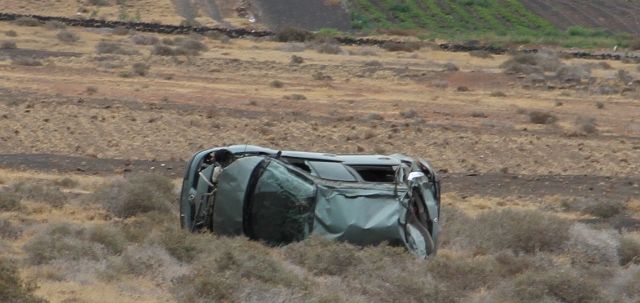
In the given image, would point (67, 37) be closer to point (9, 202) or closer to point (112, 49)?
point (112, 49)

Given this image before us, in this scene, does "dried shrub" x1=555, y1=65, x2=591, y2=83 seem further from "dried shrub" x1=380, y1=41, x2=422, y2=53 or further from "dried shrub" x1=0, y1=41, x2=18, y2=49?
"dried shrub" x1=0, y1=41, x2=18, y2=49

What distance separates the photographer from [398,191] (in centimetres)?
1519

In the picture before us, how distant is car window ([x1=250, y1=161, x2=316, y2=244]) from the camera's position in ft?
49.9

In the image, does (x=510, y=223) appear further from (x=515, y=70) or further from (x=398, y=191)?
(x=515, y=70)

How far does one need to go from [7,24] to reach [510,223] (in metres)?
48.6

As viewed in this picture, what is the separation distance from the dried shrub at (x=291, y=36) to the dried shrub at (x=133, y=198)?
44.4m

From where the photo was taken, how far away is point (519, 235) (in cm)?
1862

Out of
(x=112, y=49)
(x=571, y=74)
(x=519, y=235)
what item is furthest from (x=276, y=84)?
(x=519, y=235)

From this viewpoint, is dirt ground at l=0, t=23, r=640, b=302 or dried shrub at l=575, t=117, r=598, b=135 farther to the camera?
dried shrub at l=575, t=117, r=598, b=135

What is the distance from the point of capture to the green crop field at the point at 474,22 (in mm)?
83006

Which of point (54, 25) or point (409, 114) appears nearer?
point (409, 114)

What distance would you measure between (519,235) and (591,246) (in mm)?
1016

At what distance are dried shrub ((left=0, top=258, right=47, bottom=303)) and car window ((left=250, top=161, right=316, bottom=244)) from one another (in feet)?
12.7

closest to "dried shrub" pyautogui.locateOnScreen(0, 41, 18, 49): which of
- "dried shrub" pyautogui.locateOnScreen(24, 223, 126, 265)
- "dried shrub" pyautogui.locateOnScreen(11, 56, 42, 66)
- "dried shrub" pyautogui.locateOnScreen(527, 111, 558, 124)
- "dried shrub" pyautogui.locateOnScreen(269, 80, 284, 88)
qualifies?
"dried shrub" pyautogui.locateOnScreen(11, 56, 42, 66)
